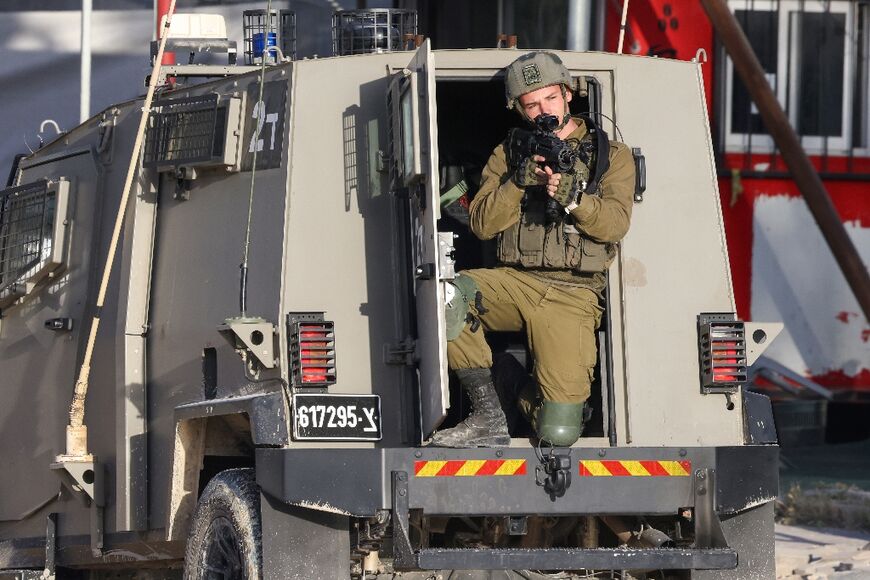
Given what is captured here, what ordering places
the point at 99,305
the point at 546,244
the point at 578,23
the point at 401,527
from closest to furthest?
the point at 401,527 < the point at 546,244 < the point at 99,305 < the point at 578,23

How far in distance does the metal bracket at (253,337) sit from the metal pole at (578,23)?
22.6 ft

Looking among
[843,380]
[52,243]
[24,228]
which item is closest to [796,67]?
[843,380]

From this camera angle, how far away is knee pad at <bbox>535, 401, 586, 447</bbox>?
21.1ft

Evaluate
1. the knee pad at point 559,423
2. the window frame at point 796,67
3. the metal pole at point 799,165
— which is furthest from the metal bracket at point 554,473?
the window frame at point 796,67

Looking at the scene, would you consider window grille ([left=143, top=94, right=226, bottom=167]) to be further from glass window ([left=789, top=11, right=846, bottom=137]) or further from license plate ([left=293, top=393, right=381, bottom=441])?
glass window ([left=789, top=11, right=846, bottom=137])

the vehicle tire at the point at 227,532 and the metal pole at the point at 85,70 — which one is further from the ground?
the metal pole at the point at 85,70

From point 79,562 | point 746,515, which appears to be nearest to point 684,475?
point 746,515

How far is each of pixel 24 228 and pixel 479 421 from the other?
286cm

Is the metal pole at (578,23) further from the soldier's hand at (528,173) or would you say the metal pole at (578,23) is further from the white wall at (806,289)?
the soldier's hand at (528,173)

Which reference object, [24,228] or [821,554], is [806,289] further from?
[24,228]

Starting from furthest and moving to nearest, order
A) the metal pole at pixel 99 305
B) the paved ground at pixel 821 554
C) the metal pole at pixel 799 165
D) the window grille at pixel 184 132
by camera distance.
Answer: the metal pole at pixel 799 165 < the paved ground at pixel 821 554 < the metal pole at pixel 99 305 < the window grille at pixel 184 132

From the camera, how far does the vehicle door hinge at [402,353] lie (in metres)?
6.38

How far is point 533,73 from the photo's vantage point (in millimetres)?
6527

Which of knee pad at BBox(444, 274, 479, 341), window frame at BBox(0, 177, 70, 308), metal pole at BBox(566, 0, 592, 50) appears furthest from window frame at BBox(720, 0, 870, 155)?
knee pad at BBox(444, 274, 479, 341)
